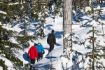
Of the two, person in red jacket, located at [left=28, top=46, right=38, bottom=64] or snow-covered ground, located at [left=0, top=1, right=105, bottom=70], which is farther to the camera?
person in red jacket, located at [left=28, top=46, right=38, bottom=64]

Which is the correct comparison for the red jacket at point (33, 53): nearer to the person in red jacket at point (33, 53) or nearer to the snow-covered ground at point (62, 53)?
the person in red jacket at point (33, 53)

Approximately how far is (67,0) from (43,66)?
12.7 ft

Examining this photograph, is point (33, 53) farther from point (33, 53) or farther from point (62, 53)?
point (62, 53)

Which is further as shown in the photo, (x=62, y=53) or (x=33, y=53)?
(x=33, y=53)

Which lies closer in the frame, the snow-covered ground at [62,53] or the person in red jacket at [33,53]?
the snow-covered ground at [62,53]

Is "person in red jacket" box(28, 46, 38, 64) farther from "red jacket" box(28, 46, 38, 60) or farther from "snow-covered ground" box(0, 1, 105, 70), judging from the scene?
"snow-covered ground" box(0, 1, 105, 70)

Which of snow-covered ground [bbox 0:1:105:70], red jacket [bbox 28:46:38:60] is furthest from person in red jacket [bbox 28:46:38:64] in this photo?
snow-covered ground [bbox 0:1:105:70]

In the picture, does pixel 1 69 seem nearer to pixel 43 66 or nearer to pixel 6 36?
pixel 6 36

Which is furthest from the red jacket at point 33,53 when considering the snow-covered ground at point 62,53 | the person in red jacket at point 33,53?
the snow-covered ground at point 62,53

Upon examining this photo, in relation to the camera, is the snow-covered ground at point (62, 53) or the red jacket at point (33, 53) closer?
the snow-covered ground at point (62, 53)

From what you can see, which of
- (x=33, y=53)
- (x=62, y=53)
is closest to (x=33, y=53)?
(x=33, y=53)

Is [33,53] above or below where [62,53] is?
below

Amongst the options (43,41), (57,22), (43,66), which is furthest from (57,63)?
(57,22)

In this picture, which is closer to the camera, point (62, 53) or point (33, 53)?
point (62, 53)
